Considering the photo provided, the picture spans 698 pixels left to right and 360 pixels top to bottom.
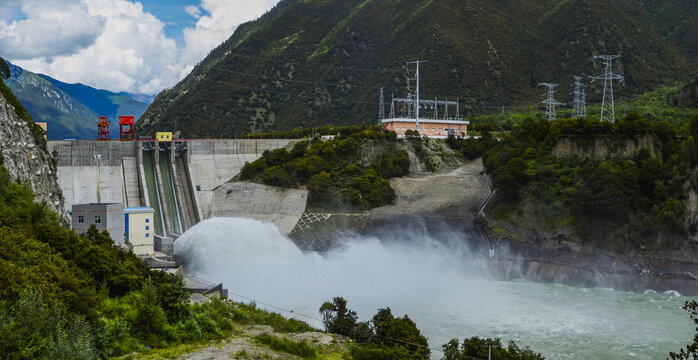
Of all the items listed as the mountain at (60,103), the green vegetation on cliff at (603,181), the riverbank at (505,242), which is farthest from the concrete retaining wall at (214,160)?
the mountain at (60,103)

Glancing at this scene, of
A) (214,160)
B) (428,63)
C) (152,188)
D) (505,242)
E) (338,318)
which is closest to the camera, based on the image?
(338,318)

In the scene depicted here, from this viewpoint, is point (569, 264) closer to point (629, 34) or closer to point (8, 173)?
point (8, 173)

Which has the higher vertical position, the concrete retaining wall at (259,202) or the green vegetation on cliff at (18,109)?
the green vegetation on cliff at (18,109)

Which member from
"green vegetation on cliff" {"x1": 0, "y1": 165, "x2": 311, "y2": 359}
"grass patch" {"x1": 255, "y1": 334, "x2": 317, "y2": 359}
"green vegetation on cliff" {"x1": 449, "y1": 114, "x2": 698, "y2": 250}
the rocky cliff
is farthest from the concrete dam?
"grass patch" {"x1": 255, "y1": 334, "x2": 317, "y2": 359}

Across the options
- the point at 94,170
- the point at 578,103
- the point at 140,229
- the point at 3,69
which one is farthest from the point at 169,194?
the point at 578,103

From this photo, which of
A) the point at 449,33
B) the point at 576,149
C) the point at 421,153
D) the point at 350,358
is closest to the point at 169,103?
the point at 449,33

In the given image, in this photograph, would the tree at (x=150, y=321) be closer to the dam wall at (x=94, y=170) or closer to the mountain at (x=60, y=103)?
the dam wall at (x=94, y=170)

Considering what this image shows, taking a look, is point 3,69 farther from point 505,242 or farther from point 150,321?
point 505,242
